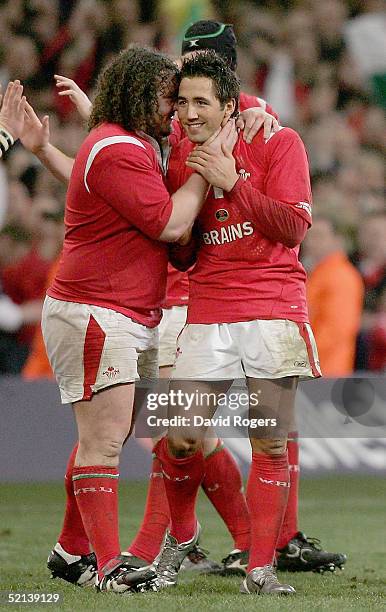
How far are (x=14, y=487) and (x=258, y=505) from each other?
13.6 feet

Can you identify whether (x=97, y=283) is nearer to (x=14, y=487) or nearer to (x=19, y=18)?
(x=14, y=487)

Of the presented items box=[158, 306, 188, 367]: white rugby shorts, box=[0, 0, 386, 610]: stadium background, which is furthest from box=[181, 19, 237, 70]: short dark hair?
box=[0, 0, 386, 610]: stadium background

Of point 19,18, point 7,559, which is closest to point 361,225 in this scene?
point 19,18

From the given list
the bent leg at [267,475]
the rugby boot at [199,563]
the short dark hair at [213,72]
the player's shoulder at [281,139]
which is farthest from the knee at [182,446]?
the short dark hair at [213,72]

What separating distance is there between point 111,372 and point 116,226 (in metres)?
0.57

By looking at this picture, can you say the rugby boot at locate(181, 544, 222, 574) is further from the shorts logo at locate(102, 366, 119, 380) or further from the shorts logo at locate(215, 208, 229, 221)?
the shorts logo at locate(215, 208, 229, 221)

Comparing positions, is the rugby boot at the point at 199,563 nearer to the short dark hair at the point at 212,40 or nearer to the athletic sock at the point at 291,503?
the athletic sock at the point at 291,503

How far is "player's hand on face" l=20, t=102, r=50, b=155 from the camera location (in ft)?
18.5

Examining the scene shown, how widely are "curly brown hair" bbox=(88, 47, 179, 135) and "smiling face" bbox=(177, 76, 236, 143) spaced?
0.08m

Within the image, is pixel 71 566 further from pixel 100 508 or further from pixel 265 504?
pixel 265 504

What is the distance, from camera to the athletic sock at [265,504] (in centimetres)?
496

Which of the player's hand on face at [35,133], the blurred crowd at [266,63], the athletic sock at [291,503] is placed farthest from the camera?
the blurred crowd at [266,63]

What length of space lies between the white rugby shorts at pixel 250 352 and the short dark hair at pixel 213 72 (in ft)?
2.94

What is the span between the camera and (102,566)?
489 centimetres
